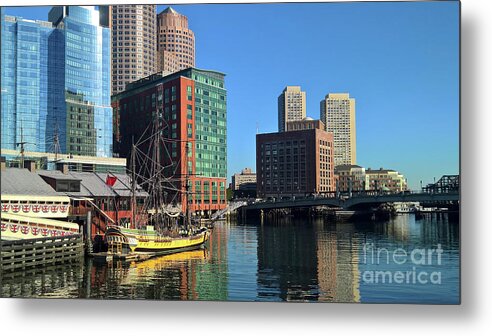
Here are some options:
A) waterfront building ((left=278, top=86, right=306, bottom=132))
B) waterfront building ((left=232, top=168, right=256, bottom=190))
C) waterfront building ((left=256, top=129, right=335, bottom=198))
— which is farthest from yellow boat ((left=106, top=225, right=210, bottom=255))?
waterfront building ((left=278, top=86, right=306, bottom=132))

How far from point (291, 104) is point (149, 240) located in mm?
10233

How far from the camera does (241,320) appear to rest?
13398 mm

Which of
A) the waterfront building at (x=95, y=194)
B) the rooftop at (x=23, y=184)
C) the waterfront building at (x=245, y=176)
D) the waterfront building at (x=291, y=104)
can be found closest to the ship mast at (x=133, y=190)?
the waterfront building at (x=95, y=194)

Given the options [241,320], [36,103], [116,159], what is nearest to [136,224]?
[116,159]

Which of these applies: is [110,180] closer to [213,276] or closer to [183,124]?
[183,124]

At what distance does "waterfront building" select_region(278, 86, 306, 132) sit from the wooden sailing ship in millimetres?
6092

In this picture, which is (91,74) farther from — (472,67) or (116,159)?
(472,67)

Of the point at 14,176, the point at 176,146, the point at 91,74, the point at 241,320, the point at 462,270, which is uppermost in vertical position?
the point at 91,74

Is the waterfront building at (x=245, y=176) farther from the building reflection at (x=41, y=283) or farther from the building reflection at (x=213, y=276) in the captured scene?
the building reflection at (x=41, y=283)

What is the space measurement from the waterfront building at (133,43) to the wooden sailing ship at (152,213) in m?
79.9

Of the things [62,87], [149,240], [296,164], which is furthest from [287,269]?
[62,87]

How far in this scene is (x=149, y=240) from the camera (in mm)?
26016

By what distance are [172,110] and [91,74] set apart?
42.7ft

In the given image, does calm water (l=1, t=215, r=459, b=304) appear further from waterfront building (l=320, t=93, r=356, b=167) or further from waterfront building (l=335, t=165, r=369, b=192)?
waterfront building (l=320, t=93, r=356, b=167)
